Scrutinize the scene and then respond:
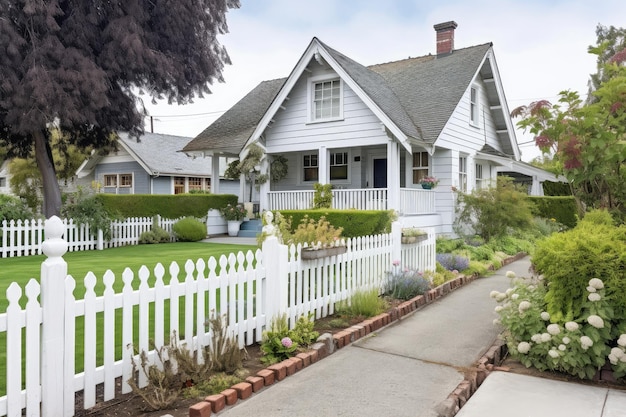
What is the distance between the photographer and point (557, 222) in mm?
20125

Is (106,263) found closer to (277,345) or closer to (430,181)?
(277,345)

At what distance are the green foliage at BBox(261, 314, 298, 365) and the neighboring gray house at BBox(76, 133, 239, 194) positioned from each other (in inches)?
954

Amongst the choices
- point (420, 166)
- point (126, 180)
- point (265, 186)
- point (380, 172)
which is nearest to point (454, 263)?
point (420, 166)

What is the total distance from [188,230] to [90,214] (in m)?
3.41

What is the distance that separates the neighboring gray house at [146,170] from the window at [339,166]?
41.0ft

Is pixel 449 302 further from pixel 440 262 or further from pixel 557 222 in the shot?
pixel 557 222

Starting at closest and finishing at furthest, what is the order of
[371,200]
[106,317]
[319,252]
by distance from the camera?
[106,317], [319,252], [371,200]

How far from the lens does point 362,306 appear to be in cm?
591

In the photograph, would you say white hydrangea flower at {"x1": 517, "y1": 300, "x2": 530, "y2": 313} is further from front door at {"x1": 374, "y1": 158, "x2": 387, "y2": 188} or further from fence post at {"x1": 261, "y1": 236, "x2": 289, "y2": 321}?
front door at {"x1": 374, "y1": 158, "x2": 387, "y2": 188}

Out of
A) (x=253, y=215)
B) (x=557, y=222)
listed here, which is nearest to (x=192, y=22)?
(x=253, y=215)

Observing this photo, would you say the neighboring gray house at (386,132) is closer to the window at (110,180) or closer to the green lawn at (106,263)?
the green lawn at (106,263)

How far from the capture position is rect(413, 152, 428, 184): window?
55.0ft

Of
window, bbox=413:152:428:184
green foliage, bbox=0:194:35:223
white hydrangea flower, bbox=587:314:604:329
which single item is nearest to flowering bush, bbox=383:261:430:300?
white hydrangea flower, bbox=587:314:604:329

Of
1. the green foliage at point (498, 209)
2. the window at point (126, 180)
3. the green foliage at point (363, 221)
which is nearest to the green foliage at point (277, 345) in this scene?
the green foliage at point (363, 221)
